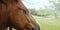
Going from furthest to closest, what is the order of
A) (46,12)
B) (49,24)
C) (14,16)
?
1. (46,12)
2. (49,24)
3. (14,16)

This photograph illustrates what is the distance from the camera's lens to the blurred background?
141cm

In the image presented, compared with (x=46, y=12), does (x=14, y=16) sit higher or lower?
higher

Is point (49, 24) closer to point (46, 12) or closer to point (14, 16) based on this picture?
point (46, 12)

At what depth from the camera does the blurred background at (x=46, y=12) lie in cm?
141

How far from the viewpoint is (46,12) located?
1728mm

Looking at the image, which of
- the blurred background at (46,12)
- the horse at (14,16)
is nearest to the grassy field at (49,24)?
the blurred background at (46,12)

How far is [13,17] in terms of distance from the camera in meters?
0.48

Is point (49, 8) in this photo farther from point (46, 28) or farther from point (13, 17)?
point (13, 17)

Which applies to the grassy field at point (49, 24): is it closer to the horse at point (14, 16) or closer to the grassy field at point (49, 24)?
the grassy field at point (49, 24)

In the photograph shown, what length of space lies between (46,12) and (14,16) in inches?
49.7

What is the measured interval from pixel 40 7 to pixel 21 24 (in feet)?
4.36

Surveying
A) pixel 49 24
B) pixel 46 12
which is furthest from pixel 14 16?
pixel 46 12

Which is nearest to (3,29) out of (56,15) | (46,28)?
(46,28)

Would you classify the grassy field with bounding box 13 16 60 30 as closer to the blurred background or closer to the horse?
the blurred background
